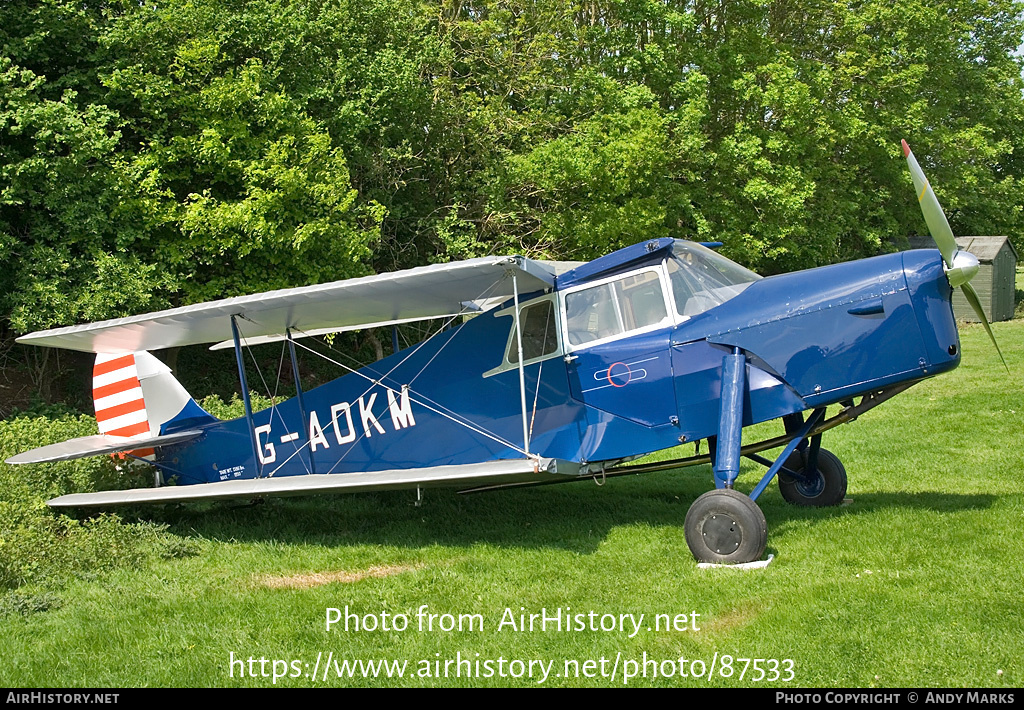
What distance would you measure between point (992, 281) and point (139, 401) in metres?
29.6

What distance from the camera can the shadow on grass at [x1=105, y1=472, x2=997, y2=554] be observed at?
8406 millimetres

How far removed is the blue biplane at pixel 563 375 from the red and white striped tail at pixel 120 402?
0.07 ft

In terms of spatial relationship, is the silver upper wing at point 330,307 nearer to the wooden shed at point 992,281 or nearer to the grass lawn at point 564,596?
the grass lawn at point 564,596

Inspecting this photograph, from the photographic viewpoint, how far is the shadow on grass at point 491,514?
27.6 ft

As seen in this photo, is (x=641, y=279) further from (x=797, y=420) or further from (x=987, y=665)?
(x=987, y=665)

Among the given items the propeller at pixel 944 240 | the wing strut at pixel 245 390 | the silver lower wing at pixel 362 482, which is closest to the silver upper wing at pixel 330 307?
the wing strut at pixel 245 390

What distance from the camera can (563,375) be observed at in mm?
8273

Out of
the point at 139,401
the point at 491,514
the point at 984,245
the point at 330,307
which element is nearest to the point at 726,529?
the point at 491,514

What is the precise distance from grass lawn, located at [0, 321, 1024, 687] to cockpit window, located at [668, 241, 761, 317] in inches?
82.5

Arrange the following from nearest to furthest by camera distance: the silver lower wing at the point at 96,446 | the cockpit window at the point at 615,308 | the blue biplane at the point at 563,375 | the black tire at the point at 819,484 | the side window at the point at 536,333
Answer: the blue biplane at the point at 563,375 → the cockpit window at the point at 615,308 → the side window at the point at 536,333 → the silver lower wing at the point at 96,446 → the black tire at the point at 819,484

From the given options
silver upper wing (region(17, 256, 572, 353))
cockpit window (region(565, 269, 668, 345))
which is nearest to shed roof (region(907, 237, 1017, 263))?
cockpit window (region(565, 269, 668, 345))

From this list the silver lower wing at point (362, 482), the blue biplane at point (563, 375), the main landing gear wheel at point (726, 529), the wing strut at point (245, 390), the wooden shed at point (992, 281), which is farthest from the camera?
the wooden shed at point (992, 281)

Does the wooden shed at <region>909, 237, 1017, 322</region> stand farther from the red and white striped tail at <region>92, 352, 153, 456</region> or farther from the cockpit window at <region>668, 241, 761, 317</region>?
the red and white striped tail at <region>92, 352, 153, 456</region>

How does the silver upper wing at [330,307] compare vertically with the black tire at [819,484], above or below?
above
